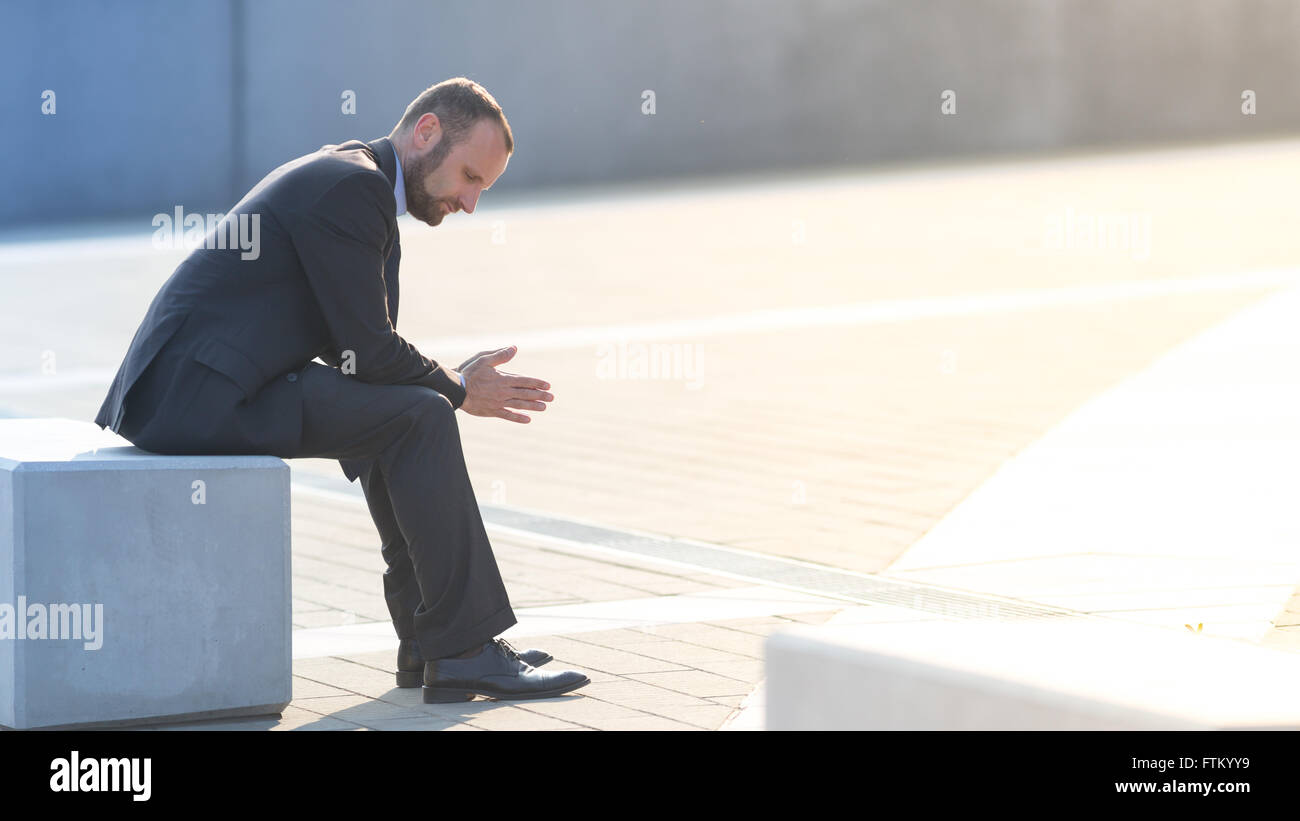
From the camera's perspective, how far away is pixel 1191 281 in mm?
15211

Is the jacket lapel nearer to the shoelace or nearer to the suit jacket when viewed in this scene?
the suit jacket

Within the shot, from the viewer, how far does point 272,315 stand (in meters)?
4.52

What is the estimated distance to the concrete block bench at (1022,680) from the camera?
2.63 meters

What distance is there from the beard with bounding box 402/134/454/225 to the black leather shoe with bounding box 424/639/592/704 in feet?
3.78

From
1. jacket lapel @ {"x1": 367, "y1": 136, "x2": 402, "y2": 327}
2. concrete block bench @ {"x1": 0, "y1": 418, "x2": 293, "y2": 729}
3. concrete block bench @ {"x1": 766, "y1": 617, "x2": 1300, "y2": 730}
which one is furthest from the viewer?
jacket lapel @ {"x1": 367, "y1": 136, "x2": 402, "y2": 327}

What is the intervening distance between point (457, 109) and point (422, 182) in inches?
8.5

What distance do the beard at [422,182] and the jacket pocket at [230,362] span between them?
60cm

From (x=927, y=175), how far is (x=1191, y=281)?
431 inches

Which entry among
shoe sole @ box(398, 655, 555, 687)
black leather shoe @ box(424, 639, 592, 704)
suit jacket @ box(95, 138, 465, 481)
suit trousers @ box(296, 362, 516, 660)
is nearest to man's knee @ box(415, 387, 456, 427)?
suit trousers @ box(296, 362, 516, 660)

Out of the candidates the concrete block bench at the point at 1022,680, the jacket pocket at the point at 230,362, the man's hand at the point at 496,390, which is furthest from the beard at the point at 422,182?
the concrete block bench at the point at 1022,680

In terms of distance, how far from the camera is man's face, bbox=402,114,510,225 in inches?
184

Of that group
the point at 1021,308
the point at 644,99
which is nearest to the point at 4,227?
the point at 644,99

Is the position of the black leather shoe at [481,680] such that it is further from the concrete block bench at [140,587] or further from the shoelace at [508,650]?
the concrete block bench at [140,587]
